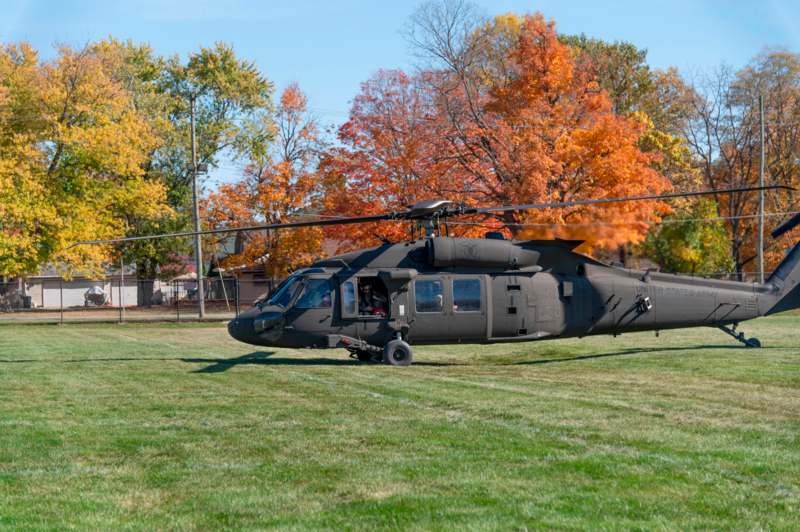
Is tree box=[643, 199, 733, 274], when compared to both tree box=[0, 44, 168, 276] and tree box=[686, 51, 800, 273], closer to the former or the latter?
tree box=[686, 51, 800, 273]

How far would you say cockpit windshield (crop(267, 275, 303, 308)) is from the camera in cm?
2002

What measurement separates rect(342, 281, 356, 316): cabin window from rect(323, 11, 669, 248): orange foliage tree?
18.0m

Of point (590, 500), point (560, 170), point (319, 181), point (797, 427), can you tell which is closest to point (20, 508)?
point (590, 500)

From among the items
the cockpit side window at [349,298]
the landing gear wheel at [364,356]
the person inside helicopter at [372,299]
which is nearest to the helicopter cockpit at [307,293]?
the cockpit side window at [349,298]

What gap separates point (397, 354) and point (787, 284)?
31.0 ft

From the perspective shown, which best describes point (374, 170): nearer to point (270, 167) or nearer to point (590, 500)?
point (270, 167)

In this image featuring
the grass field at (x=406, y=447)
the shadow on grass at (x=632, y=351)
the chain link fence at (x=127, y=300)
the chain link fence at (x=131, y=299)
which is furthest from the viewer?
the chain link fence at (x=127, y=300)

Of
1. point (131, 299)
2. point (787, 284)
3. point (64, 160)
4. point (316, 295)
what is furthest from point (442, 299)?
point (131, 299)

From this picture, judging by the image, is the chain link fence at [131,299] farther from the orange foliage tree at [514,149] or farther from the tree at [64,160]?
the orange foliage tree at [514,149]

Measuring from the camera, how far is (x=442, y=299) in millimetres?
20078

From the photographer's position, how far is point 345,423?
11406 mm

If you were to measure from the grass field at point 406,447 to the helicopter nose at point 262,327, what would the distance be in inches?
44.8

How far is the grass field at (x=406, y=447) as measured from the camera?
7.12 m

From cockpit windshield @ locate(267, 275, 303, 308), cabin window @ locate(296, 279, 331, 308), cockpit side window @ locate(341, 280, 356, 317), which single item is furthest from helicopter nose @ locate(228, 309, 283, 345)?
cockpit side window @ locate(341, 280, 356, 317)
